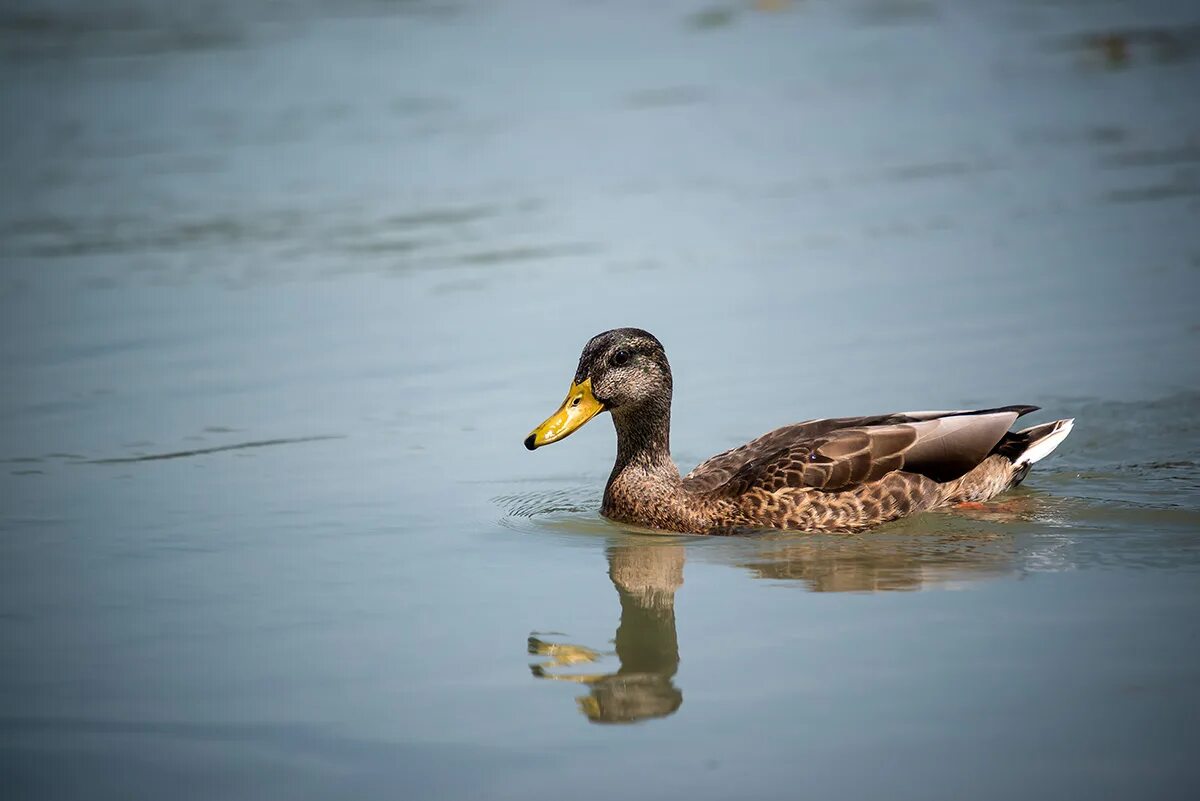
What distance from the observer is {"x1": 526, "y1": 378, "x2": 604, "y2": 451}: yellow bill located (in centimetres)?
888

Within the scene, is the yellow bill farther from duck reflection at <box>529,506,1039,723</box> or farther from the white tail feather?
the white tail feather

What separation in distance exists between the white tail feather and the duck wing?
234 millimetres

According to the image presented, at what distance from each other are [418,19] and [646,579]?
1915 centimetres

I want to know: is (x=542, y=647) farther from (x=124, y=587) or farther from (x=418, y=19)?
(x=418, y=19)

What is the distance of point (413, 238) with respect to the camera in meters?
15.4

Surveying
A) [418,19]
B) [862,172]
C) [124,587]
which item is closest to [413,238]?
[862,172]

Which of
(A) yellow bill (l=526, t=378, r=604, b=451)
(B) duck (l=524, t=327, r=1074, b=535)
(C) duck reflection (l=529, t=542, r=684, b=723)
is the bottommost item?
(C) duck reflection (l=529, t=542, r=684, b=723)

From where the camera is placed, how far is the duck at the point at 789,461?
28.8ft

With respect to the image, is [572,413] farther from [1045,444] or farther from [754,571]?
[1045,444]

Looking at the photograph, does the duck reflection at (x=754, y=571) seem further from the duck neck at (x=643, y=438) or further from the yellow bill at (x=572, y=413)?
the yellow bill at (x=572, y=413)

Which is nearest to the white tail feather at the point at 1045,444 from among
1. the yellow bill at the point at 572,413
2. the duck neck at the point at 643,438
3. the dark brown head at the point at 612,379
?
the duck neck at the point at 643,438

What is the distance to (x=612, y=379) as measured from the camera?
29.7ft

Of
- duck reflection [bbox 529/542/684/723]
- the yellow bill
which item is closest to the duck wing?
the yellow bill

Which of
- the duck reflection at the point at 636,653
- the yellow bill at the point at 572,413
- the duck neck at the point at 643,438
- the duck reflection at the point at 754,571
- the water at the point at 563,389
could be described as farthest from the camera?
the duck neck at the point at 643,438
